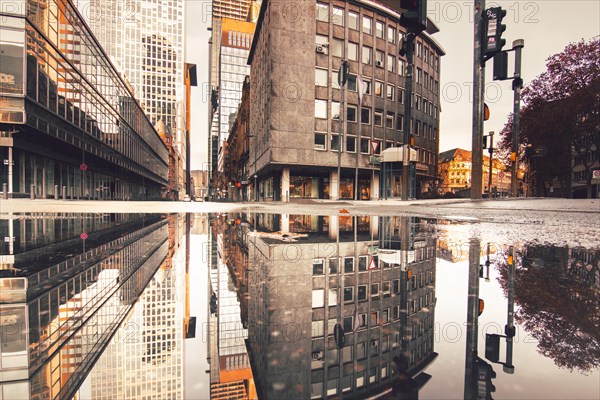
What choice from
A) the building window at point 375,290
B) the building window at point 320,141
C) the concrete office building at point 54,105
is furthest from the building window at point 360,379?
the building window at point 320,141

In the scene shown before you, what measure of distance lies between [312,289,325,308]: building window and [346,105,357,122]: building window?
36593 mm

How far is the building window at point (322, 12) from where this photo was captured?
35.7m

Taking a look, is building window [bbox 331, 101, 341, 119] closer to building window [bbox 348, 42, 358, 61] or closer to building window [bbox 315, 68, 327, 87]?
building window [bbox 315, 68, 327, 87]

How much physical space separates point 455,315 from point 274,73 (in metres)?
35.9

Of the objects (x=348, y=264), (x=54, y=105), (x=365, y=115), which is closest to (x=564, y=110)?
(x=365, y=115)

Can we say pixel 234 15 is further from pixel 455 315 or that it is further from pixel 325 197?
pixel 455 315

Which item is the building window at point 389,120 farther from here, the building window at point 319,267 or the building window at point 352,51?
the building window at point 319,267

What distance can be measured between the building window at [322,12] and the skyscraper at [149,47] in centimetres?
12073

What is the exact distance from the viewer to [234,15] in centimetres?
19888

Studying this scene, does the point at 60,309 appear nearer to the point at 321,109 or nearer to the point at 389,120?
the point at 321,109

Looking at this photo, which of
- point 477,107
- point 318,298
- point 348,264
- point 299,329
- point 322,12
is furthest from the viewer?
point 322,12

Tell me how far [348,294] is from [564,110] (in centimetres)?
4236

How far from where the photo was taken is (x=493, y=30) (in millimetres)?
13828

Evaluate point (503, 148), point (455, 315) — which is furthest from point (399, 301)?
point (503, 148)
